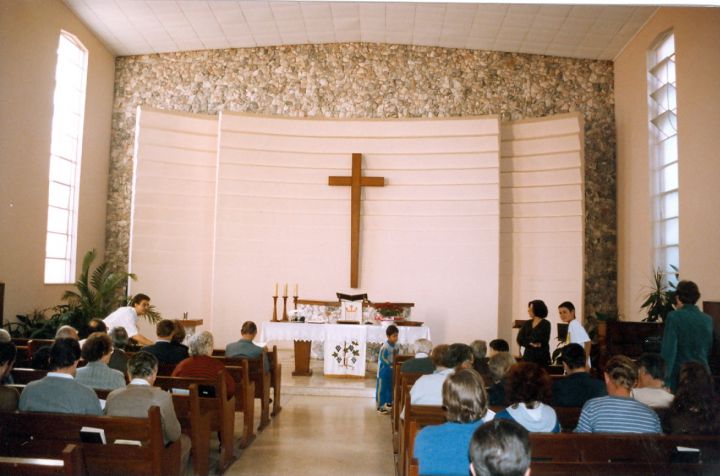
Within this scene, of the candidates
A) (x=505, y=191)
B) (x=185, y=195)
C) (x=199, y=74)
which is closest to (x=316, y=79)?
(x=199, y=74)

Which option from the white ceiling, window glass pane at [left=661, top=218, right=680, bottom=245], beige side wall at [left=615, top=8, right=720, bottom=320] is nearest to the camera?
beige side wall at [left=615, top=8, right=720, bottom=320]

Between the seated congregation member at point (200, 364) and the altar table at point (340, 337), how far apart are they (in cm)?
362

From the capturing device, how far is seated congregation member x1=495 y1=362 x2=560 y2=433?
3.26 metres

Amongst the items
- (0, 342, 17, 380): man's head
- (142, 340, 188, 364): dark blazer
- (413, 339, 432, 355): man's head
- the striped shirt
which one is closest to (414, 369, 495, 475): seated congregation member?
the striped shirt

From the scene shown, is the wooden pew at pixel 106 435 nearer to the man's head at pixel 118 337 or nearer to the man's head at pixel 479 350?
the man's head at pixel 118 337

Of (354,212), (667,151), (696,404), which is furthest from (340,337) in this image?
(696,404)

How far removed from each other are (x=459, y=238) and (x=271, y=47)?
489 cm

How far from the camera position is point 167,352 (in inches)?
219

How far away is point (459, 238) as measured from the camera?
460 inches

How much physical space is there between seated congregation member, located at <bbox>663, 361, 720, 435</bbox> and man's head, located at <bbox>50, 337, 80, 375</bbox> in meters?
3.14

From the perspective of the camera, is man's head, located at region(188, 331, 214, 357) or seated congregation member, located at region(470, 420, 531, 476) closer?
seated congregation member, located at region(470, 420, 531, 476)

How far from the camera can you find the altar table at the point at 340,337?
8.88m

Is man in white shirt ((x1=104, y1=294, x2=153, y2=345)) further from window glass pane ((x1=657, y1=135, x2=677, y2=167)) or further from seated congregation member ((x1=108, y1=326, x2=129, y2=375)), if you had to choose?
window glass pane ((x1=657, y1=135, x2=677, y2=167))

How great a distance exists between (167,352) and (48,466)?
3.10 m
